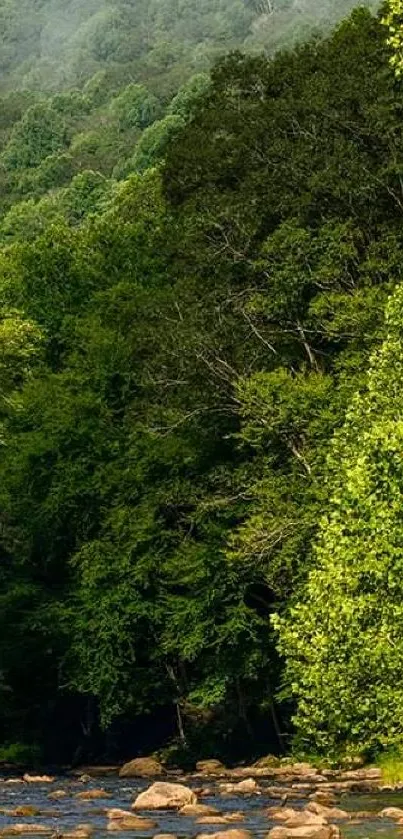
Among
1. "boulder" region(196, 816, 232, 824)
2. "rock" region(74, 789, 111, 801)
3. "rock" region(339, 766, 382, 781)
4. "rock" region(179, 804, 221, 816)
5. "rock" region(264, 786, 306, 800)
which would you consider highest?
"boulder" region(196, 816, 232, 824)

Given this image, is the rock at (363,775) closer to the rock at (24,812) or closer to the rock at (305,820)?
the rock at (24,812)

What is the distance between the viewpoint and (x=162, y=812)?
37.4 metres

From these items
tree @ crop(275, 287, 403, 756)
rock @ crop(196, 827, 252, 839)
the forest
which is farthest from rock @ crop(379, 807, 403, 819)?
the forest

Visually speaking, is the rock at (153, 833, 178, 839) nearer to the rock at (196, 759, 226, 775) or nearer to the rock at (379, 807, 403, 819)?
the rock at (379, 807, 403, 819)

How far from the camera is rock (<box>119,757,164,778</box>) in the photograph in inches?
2201

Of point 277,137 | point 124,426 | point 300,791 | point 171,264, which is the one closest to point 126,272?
point 171,264

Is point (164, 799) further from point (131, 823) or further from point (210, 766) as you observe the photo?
point (210, 766)

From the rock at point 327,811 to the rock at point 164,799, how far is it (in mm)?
4556

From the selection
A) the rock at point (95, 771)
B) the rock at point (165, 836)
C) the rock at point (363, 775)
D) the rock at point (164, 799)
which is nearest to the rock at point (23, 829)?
the rock at point (165, 836)

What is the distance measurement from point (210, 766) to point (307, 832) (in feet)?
87.3

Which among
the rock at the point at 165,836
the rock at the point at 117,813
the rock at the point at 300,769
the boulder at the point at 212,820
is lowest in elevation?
the rock at the point at 300,769

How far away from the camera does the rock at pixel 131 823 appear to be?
109 ft

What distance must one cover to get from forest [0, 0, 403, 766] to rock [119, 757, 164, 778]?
1.63 m

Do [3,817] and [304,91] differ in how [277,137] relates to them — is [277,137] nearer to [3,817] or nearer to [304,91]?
[304,91]
